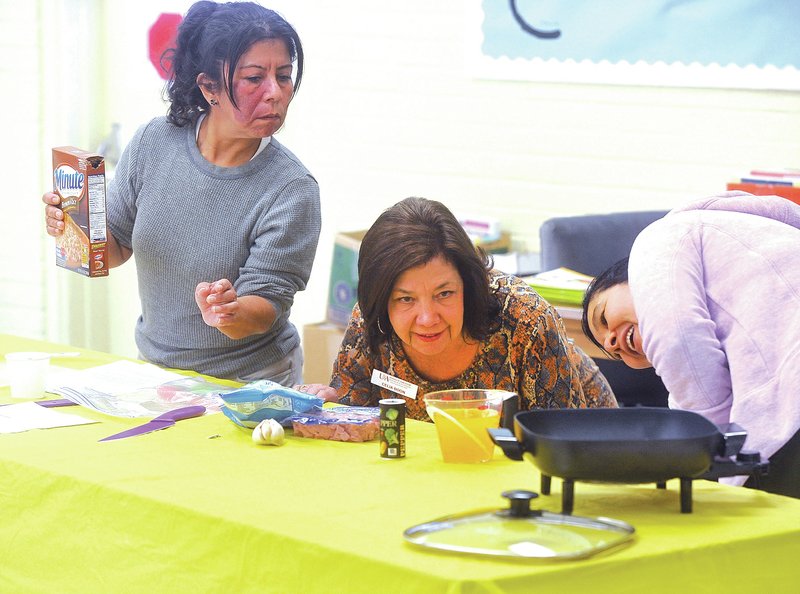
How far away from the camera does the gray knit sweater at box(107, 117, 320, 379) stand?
8.83 ft

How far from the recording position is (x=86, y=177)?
2.57m

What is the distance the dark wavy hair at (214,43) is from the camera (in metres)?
2.71

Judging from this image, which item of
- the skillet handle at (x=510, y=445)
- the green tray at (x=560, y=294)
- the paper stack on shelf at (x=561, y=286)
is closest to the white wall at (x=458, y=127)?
the paper stack on shelf at (x=561, y=286)

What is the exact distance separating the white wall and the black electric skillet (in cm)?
239

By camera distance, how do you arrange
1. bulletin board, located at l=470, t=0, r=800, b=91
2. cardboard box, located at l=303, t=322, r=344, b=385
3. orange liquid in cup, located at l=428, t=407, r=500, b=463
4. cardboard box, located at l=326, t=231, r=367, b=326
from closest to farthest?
1. orange liquid in cup, located at l=428, t=407, r=500, b=463
2. bulletin board, located at l=470, t=0, r=800, b=91
3. cardboard box, located at l=326, t=231, r=367, b=326
4. cardboard box, located at l=303, t=322, r=344, b=385

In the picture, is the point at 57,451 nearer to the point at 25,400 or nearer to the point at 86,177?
the point at 25,400

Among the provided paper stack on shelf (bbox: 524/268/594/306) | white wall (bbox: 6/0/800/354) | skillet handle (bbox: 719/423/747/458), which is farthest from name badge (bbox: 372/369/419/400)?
white wall (bbox: 6/0/800/354)

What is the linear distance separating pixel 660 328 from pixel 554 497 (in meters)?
0.33

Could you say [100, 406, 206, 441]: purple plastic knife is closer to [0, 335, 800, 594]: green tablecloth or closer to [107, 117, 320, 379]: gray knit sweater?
[0, 335, 800, 594]: green tablecloth

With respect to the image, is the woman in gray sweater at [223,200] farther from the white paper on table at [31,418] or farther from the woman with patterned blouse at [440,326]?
the white paper on table at [31,418]

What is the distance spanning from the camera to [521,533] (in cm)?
160

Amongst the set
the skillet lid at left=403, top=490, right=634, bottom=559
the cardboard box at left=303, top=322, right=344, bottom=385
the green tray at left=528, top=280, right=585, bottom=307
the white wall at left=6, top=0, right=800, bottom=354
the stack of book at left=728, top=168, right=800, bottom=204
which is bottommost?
the cardboard box at left=303, top=322, right=344, bottom=385

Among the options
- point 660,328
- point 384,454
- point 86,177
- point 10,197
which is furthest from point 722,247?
point 10,197

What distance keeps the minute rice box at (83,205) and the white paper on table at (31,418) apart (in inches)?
15.0
